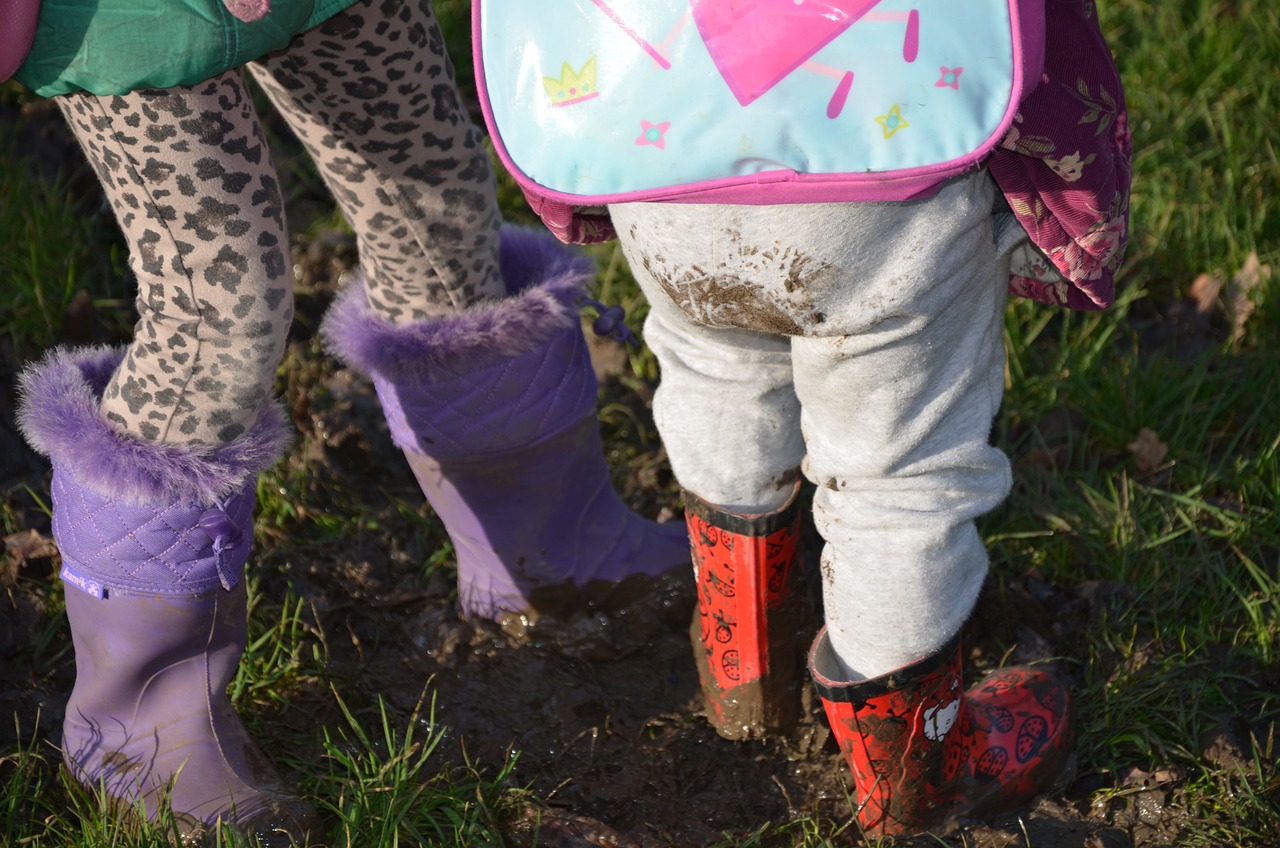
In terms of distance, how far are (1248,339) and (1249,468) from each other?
1.21 feet

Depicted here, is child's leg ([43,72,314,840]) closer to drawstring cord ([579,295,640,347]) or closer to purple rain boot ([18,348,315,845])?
purple rain boot ([18,348,315,845])

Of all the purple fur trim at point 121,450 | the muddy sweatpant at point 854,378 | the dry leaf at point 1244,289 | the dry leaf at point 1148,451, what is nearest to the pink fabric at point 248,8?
the muddy sweatpant at point 854,378

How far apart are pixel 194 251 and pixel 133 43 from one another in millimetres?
264

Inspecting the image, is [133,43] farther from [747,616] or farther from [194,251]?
[747,616]

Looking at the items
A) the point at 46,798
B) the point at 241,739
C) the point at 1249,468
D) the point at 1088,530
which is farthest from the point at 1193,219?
the point at 46,798

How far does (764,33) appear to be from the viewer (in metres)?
1.15

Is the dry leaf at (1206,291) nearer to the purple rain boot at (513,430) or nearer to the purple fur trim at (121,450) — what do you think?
the purple rain boot at (513,430)

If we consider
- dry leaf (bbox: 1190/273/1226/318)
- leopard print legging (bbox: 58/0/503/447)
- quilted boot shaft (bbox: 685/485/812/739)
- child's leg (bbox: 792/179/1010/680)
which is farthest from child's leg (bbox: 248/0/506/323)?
dry leaf (bbox: 1190/273/1226/318)

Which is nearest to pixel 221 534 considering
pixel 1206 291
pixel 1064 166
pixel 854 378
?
pixel 854 378

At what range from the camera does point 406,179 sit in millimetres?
1760

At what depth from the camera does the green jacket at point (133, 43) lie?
4.19 feet

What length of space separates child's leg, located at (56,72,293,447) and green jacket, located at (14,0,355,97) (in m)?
0.07

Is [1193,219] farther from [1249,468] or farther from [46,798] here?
[46,798]

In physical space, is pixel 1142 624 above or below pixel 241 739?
below
